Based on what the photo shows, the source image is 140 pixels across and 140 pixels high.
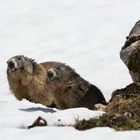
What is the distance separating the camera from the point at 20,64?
12031mm

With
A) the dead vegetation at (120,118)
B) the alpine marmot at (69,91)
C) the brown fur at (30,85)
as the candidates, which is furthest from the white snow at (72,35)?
the dead vegetation at (120,118)

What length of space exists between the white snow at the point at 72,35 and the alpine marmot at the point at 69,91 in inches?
23.8

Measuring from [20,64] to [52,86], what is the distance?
1.69 m

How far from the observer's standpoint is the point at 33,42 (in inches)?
970

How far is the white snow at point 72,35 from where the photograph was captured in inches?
708

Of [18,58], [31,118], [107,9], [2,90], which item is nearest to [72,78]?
[18,58]

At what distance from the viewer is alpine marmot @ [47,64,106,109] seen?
34.7ft

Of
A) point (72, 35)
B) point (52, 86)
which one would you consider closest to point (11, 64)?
point (52, 86)

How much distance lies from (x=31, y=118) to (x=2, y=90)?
8.25m

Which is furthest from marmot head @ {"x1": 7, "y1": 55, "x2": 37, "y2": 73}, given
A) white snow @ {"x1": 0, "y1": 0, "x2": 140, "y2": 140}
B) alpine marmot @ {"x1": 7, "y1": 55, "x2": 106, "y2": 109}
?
white snow @ {"x1": 0, "y1": 0, "x2": 140, "y2": 140}

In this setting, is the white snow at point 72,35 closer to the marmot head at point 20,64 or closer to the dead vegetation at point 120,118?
the marmot head at point 20,64

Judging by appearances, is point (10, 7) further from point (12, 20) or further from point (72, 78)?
point (72, 78)

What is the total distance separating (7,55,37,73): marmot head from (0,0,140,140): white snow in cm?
68

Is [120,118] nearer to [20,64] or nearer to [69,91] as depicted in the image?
[69,91]
